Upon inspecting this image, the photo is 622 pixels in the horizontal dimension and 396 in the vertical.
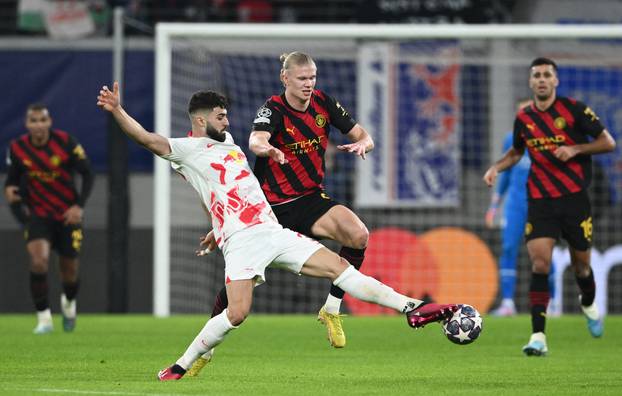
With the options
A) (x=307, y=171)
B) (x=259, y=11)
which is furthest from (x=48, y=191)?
(x=259, y=11)

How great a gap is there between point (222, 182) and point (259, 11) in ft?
33.7

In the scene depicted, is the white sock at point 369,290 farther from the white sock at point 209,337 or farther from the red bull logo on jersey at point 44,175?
the red bull logo on jersey at point 44,175

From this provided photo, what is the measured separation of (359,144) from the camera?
8211 mm

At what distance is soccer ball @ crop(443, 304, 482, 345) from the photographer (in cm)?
728

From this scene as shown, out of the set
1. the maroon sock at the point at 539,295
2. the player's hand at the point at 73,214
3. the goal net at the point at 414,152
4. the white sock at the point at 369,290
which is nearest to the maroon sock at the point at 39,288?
the player's hand at the point at 73,214

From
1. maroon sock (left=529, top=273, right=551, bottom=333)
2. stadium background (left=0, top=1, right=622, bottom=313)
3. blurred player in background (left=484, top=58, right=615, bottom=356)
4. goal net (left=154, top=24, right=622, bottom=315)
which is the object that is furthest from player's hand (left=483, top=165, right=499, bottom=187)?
stadium background (left=0, top=1, right=622, bottom=313)

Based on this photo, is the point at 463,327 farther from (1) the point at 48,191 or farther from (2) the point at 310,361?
(1) the point at 48,191

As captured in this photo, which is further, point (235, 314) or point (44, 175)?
point (44, 175)

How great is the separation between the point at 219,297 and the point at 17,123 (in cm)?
863

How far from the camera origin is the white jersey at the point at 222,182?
7.53 m

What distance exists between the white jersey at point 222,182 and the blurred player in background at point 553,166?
2.73 metres

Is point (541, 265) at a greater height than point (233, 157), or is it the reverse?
point (233, 157)

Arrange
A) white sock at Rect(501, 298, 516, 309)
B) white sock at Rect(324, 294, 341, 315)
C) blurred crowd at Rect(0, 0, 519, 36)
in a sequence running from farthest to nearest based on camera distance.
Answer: blurred crowd at Rect(0, 0, 519, 36) → white sock at Rect(501, 298, 516, 309) → white sock at Rect(324, 294, 341, 315)

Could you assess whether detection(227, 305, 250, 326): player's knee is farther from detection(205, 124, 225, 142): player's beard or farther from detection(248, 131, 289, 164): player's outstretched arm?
detection(205, 124, 225, 142): player's beard
